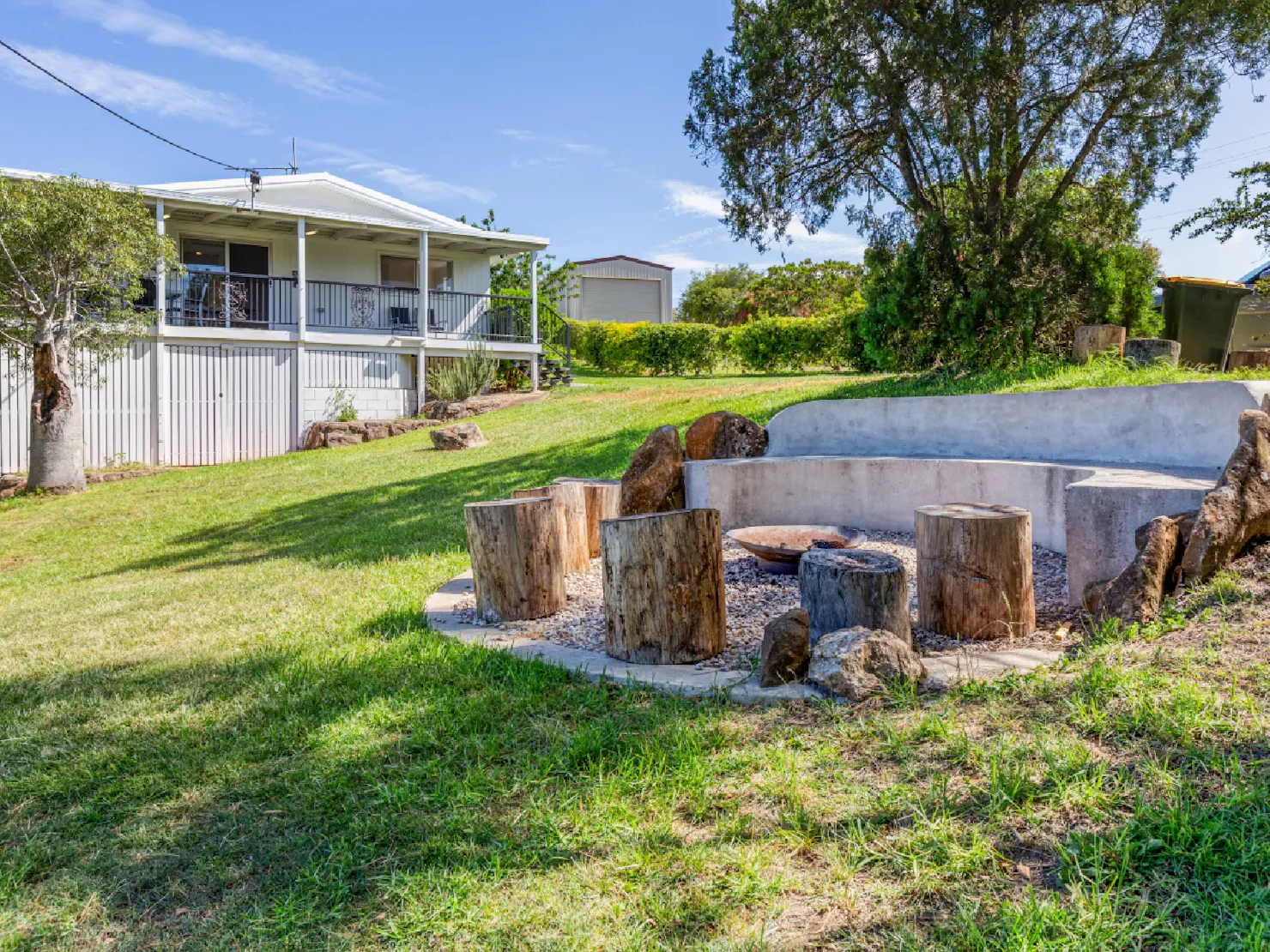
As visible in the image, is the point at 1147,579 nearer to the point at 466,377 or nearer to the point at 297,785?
the point at 297,785

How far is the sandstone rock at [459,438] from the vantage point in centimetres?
1231

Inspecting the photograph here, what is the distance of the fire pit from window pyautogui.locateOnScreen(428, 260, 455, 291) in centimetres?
1635

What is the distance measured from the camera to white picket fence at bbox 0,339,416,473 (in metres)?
13.9

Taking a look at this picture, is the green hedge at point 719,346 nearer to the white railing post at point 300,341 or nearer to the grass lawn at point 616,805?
the white railing post at point 300,341

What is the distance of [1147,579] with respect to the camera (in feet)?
10.5

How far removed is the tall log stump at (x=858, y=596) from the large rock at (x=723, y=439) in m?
3.86

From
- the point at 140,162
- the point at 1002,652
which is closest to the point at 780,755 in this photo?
the point at 1002,652

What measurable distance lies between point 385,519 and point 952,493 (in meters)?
5.22

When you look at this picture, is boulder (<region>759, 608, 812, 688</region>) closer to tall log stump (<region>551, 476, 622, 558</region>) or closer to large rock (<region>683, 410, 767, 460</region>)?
tall log stump (<region>551, 476, 622, 558</region>)

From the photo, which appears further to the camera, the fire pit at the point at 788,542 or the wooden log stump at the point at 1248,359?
the wooden log stump at the point at 1248,359

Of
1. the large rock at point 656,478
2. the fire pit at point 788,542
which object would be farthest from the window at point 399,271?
the fire pit at point 788,542

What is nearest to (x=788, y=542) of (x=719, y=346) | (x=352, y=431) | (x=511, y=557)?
(x=511, y=557)

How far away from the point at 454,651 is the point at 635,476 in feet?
8.96

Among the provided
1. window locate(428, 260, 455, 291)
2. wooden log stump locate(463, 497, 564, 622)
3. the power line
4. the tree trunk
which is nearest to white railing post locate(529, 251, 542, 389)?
window locate(428, 260, 455, 291)
